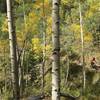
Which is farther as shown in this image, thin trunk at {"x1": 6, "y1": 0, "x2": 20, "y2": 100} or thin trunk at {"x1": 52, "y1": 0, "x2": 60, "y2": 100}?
thin trunk at {"x1": 6, "y1": 0, "x2": 20, "y2": 100}

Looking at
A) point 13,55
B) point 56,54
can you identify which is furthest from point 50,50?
point 56,54

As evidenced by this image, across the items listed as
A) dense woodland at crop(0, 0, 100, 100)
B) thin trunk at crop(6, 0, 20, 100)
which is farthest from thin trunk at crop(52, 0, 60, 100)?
dense woodland at crop(0, 0, 100, 100)

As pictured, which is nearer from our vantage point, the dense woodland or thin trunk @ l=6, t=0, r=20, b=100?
thin trunk @ l=6, t=0, r=20, b=100

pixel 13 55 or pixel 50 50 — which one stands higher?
pixel 13 55

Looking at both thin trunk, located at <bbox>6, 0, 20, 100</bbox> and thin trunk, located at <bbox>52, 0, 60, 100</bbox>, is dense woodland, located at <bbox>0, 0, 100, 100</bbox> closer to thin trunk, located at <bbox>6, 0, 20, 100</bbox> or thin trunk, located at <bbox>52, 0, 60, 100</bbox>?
thin trunk, located at <bbox>6, 0, 20, 100</bbox>

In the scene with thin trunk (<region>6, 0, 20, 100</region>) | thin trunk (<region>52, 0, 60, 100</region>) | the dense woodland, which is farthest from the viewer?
the dense woodland

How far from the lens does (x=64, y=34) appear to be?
82.8ft

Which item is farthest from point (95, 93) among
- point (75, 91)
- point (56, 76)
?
point (56, 76)

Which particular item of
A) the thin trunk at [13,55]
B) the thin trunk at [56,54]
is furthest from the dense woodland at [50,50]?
the thin trunk at [56,54]

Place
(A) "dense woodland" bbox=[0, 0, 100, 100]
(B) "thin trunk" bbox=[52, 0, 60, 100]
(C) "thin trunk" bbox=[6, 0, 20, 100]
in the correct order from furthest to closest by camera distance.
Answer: (A) "dense woodland" bbox=[0, 0, 100, 100]
(C) "thin trunk" bbox=[6, 0, 20, 100]
(B) "thin trunk" bbox=[52, 0, 60, 100]

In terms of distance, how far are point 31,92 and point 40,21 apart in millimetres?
5161

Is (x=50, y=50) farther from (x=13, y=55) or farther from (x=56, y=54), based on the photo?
(x=56, y=54)

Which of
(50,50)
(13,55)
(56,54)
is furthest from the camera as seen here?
(50,50)

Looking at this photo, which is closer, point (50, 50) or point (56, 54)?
point (56, 54)
